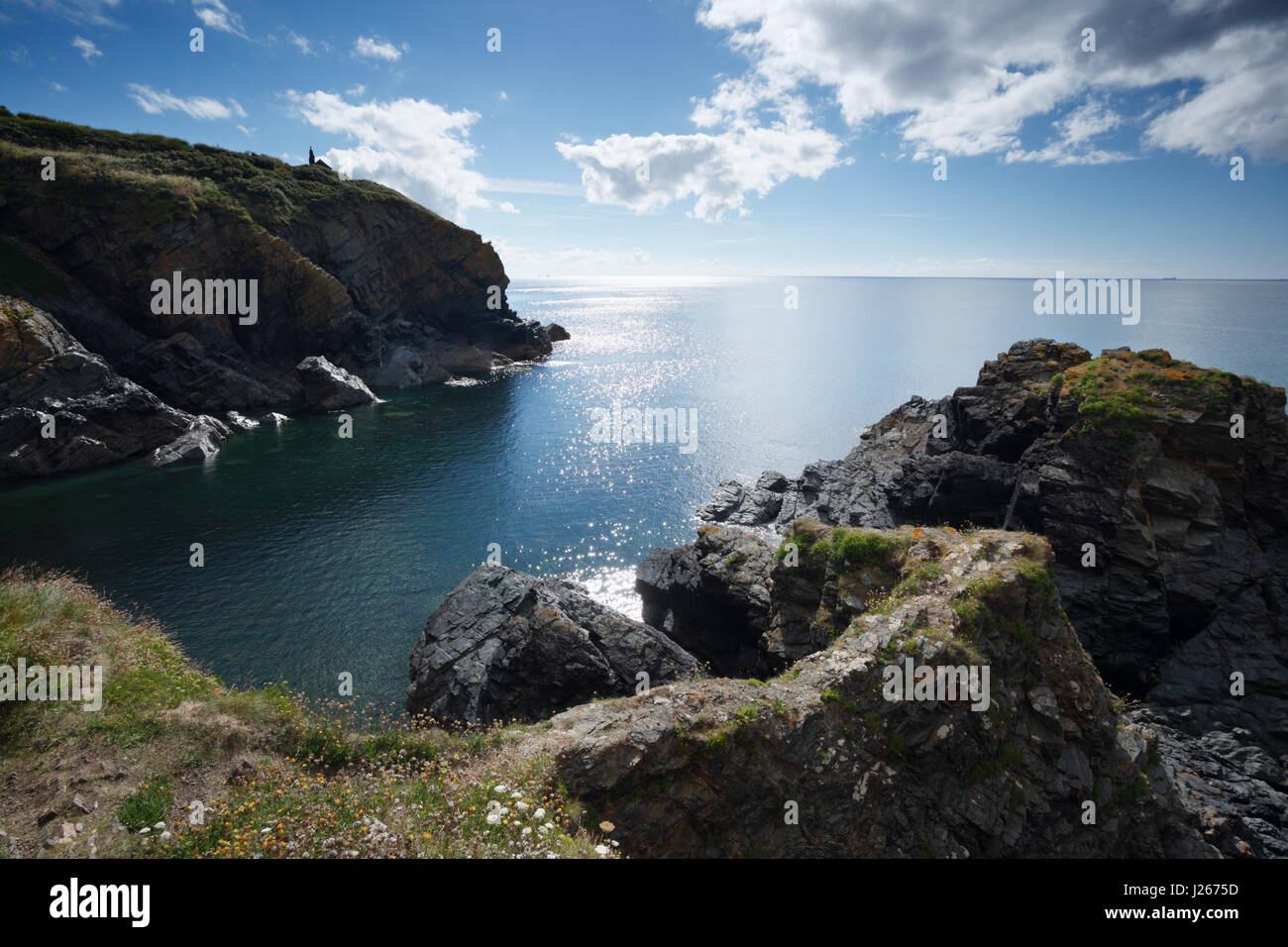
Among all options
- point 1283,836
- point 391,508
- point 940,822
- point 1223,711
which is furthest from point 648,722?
point 391,508

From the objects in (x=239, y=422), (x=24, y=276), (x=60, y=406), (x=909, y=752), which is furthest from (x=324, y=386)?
(x=909, y=752)

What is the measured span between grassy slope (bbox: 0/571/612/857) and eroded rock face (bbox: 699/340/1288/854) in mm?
25105

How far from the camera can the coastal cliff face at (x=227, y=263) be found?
5997cm

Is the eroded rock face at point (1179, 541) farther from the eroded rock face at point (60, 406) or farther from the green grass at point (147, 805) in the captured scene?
the eroded rock face at point (60, 406)

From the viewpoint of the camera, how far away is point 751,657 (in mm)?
27656

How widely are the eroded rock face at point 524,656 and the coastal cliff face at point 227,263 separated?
51093 millimetres

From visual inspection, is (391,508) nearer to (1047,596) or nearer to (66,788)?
(66,788)

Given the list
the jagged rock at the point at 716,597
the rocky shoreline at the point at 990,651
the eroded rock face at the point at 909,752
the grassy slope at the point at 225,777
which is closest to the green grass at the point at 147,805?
the grassy slope at the point at 225,777

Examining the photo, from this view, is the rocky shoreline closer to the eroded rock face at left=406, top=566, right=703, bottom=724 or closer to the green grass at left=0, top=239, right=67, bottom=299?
the eroded rock face at left=406, top=566, right=703, bottom=724

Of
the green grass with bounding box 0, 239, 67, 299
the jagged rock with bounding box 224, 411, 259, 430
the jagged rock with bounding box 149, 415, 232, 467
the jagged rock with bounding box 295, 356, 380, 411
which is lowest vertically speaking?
the jagged rock with bounding box 149, 415, 232, 467

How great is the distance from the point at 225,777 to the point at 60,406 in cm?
5611

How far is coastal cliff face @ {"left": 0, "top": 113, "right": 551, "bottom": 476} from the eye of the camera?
60.0 meters

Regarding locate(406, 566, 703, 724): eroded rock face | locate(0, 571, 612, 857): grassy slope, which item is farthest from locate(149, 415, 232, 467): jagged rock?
locate(0, 571, 612, 857): grassy slope

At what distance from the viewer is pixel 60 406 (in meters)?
48.2
